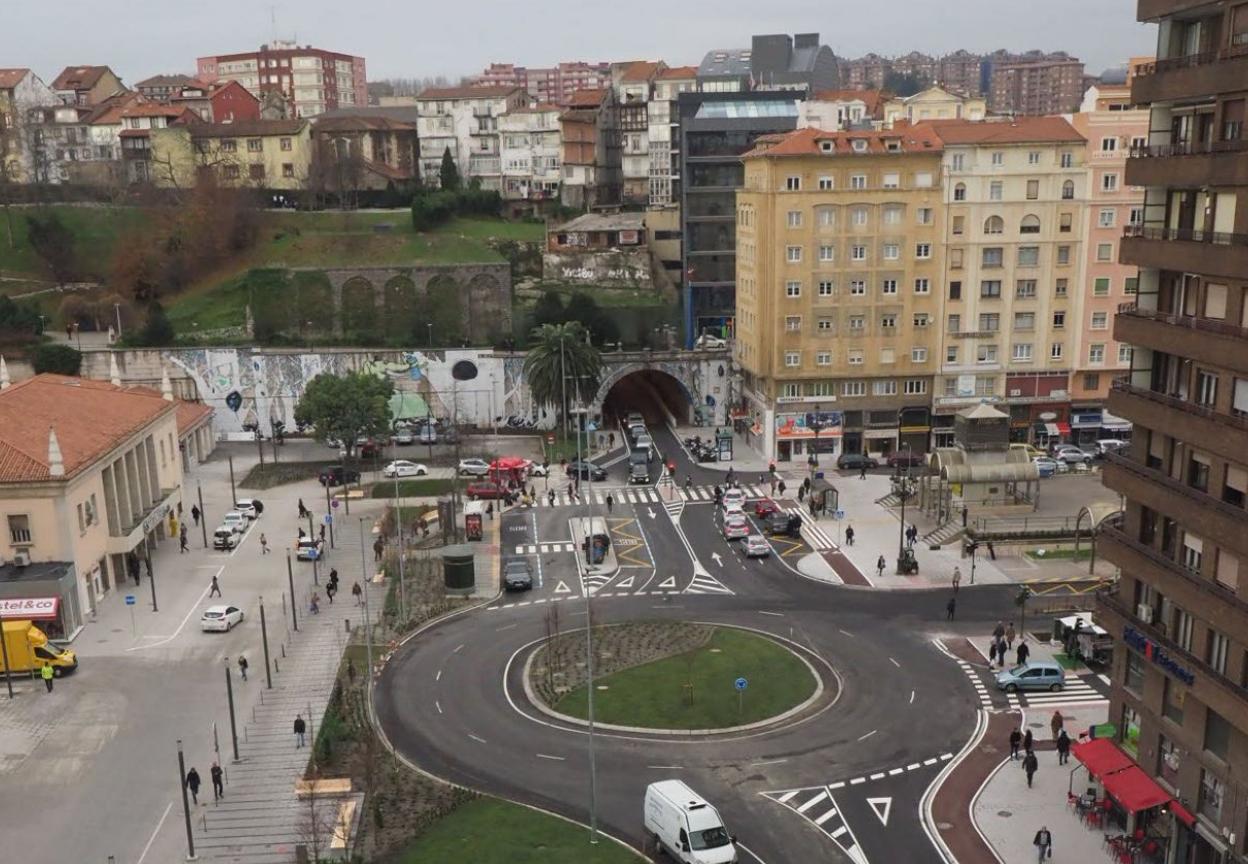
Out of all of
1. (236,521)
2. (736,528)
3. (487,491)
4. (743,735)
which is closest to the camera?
(743,735)

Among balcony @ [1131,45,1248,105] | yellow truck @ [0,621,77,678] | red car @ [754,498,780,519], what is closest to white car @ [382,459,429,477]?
red car @ [754,498,780,519]

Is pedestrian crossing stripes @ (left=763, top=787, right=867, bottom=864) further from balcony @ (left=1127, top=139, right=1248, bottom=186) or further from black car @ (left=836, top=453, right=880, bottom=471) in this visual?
black car @ (left=836, top=453, right=880, bottom=471)

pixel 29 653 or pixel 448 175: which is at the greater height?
pixel 448 175

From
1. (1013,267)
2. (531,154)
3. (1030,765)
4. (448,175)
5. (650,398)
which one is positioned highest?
(531,154)

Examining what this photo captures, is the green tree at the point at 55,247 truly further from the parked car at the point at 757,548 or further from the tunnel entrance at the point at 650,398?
the parked car at the point at 757,548

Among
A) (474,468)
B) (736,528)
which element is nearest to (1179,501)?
(736,528)

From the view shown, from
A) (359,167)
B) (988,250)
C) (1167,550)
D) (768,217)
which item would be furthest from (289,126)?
(1167,550)

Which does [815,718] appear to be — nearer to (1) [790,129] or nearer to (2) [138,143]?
(1) [790,129]

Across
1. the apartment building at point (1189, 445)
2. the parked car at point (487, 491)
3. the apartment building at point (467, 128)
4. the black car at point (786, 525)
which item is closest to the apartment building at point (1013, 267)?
the black car at point (786, 525)

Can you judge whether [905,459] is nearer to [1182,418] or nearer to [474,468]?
[474,468]
